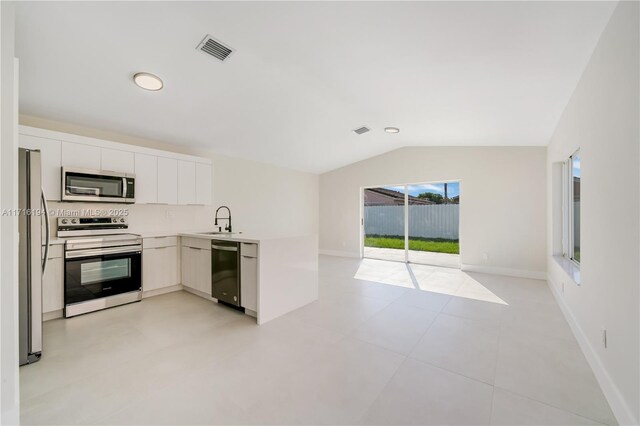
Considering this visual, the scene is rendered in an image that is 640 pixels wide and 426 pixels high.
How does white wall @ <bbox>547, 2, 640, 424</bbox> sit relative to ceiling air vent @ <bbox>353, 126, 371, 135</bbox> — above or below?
below

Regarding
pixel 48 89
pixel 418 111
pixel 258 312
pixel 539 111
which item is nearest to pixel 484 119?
pixel 539 111

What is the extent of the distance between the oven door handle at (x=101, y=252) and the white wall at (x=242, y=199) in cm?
56

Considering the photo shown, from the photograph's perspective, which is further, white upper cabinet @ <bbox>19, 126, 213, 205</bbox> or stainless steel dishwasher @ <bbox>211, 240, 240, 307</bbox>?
stainless steel dishwasher @ <bbox>211, 240, 240, 307</bbox>

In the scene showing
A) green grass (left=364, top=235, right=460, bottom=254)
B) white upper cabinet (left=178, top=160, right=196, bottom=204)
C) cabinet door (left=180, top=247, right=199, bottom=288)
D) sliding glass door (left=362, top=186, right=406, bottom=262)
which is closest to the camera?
cabinet door (left=180, top=247, right=199, bottom=288)

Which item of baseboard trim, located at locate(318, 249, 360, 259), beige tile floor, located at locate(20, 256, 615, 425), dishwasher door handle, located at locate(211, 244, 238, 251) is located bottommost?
beige tile floor, located at locate(20, 256, 615, 425)

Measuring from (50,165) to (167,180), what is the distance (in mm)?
1238

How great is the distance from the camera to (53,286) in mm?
2867

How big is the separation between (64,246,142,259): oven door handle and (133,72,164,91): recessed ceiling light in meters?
1.95

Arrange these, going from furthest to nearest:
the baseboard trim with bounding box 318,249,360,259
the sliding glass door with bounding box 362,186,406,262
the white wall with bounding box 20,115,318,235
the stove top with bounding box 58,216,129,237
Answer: the baseboard trim with bounding box 318,249,360,259
the sliding glass door with bounding box 362,186,406,262
the white wall with bounding box 20,115,318,235
the stove top with bounding box 58,216,129,237

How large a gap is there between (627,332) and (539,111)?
2804 mm

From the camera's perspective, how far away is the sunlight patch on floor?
394cm

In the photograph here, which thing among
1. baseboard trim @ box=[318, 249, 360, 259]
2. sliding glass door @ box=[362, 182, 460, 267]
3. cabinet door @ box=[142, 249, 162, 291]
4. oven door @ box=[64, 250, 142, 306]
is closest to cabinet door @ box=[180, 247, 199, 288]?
cabinet door @ box=[142, 249, 162, 291]

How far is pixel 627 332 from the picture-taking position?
148 cm

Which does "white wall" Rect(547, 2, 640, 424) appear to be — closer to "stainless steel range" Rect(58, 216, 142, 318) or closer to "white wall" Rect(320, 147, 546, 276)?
"white wall" Rect(320, 147, 546, 276)
